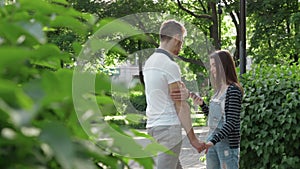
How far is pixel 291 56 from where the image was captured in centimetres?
2311

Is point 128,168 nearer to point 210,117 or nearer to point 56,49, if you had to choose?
point 56,49

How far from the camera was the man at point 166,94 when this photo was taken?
4707 mm

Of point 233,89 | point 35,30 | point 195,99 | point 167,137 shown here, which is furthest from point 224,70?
point 35,30

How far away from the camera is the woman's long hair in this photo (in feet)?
16.8

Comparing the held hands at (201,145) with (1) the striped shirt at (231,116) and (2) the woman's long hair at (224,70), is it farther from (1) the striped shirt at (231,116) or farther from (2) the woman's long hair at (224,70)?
(2) the woman's long hair at (224,70)

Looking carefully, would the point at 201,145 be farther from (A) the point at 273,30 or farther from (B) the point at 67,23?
(A) the point at 273,30

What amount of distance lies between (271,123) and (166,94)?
6.75ft

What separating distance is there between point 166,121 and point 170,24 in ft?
2.58

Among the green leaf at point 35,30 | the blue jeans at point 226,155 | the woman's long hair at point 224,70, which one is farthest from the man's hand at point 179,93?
the green leaf at point 35,30

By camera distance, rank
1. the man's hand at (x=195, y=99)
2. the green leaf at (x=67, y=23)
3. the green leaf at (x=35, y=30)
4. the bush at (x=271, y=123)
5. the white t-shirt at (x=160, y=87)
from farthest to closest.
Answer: the bush at (x=271, y=123) < the man's hand at (x=195, y=99) < the white t-shirt at (x=160, y=87) < the green leaf at (x=67, y=23) < the green leaf at (x=35, y=30)

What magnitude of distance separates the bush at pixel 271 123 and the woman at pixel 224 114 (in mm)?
1330

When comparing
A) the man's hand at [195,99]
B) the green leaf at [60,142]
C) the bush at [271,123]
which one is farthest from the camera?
the bush at [271,123]

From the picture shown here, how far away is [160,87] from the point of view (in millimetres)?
4727

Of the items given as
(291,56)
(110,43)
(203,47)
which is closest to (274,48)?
(291,56)
